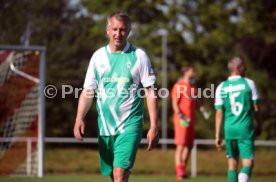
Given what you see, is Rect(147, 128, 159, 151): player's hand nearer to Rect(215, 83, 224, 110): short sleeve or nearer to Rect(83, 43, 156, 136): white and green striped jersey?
Rect(83, 43, 156, 136): white and green striped jersey

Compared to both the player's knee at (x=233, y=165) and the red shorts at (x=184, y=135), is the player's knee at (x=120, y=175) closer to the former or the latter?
the player's knee at (x=233, y=165)

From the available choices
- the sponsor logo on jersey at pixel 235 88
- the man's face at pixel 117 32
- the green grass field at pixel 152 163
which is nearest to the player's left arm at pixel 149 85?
the man's face at pixel 117 32

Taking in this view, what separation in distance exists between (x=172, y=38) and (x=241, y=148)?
32.1 m

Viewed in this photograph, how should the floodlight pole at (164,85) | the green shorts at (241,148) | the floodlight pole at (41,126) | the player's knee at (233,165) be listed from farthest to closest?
the floodlight pole at (164,85) → the floodlight pole at (41,126) → the player's knee at (233,165) → the green shorts at (241,148)

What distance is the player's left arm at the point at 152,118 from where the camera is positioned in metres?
7.32

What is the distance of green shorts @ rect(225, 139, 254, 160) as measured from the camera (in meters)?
10.8

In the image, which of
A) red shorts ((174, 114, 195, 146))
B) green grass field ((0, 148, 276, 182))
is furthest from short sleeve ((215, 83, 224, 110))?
green grass field ((0, 148, 276, 182))

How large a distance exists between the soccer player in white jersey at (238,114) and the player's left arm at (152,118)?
347cm

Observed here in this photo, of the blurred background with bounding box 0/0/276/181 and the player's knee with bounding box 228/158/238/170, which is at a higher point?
the blurred background with bounding box 0/0/276/181

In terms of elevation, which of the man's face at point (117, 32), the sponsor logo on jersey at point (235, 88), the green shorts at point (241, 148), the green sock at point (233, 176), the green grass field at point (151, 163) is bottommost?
the green grass field at point (151, 163)

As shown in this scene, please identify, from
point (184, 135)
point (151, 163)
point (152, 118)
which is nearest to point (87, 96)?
point (152, 118)

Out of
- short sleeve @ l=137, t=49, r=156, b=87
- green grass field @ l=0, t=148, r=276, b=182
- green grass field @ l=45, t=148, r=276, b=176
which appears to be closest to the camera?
short sleeve @ l=137, t=49, r=156, b=87

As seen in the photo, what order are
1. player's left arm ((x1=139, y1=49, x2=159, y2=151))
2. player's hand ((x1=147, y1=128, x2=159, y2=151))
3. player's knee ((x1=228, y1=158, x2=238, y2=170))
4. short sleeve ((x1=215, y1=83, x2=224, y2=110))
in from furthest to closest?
short sleeve ((x1=215, y1=83, x2=224, y2=110)), player's knee ((x1=228, y1=158, x2=238, y2=170)), player's left arm ((x1=139, y1=49, x2=159, y2=151)), player's hand ((x1=147, y1=128, x2=159, y2=151))

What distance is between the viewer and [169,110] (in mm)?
40281
